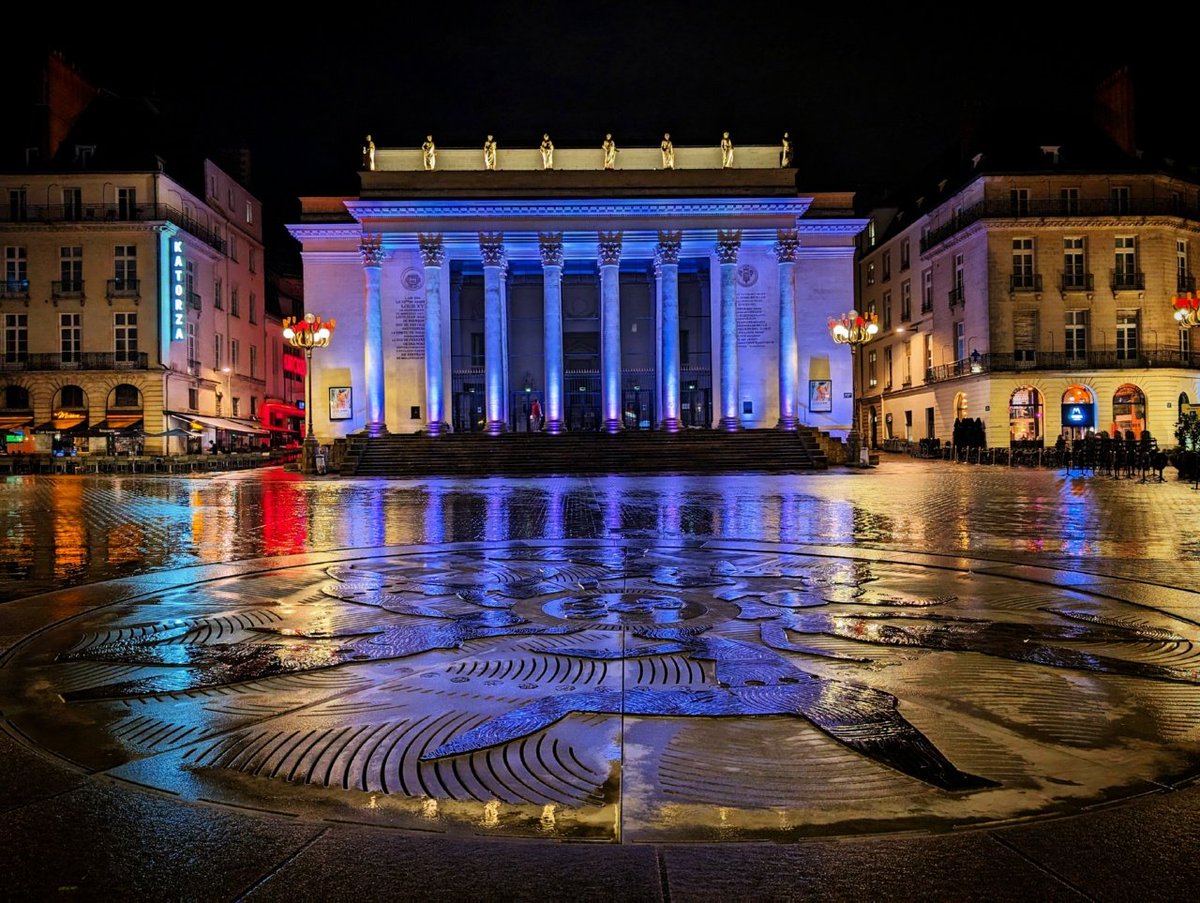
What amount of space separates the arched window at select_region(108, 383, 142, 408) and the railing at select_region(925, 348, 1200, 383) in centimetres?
5117

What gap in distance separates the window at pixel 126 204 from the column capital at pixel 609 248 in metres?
28.3

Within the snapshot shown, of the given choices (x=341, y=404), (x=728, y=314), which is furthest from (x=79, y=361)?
(x=728, y=314)

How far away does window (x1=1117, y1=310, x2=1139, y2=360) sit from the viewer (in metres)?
52.1

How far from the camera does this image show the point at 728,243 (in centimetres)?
4800

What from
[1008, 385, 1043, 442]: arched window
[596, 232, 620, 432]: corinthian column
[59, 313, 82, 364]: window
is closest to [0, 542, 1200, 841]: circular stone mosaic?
[596, 232, 620, 432]: corinthian column

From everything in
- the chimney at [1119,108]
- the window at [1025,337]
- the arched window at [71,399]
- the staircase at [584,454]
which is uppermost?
the chimney at [1119,108]

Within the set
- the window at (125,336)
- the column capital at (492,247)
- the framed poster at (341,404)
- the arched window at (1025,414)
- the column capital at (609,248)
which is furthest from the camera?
the arched window at (1025,414)

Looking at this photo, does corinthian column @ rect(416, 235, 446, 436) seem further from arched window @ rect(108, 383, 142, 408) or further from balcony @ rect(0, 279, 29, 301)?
balcony @ rect(0, 279, 29, 301)

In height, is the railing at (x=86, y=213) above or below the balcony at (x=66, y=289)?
above

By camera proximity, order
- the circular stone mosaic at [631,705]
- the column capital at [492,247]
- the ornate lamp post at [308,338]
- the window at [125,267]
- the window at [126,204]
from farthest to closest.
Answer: the window at [125,267] → the window at [126,204] → the column capital at [492,247] → the ornate lamp post at [308,338] → the circular stone mosaic at [631,705]

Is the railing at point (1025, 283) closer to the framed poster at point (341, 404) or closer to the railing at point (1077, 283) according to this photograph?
the railing at point (1077, 283)

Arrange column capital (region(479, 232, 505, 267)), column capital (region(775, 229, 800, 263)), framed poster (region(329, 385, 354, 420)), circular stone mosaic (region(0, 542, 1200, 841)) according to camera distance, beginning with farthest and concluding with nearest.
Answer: framed poster (region(329, 385, 354, 420)) < column capital (region(775, 229, 800, 263)) < column capital (region(479, 232, 505, 267)) < circular stone mosaic (region(0, 542, 1200, 841))

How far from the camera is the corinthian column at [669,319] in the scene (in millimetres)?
48031

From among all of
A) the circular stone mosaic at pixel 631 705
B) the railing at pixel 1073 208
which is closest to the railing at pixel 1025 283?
the railing at pixel 1073 208
